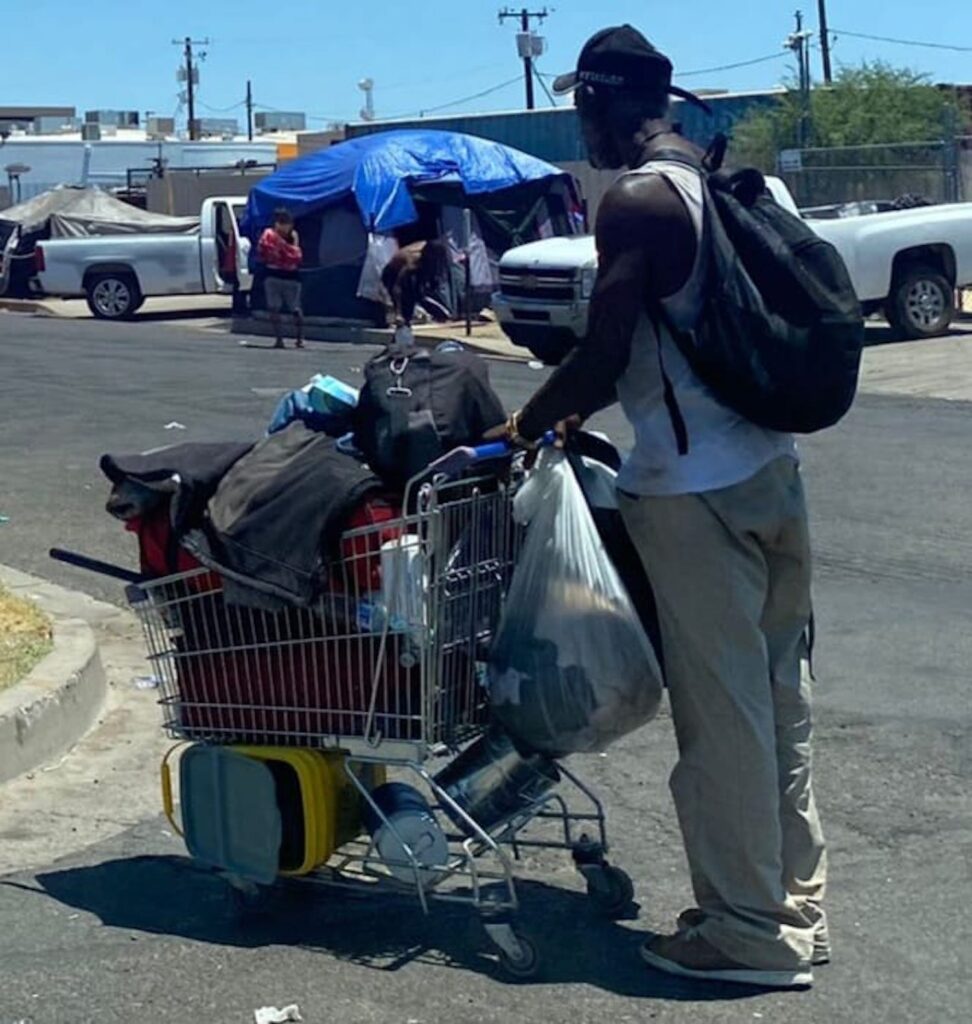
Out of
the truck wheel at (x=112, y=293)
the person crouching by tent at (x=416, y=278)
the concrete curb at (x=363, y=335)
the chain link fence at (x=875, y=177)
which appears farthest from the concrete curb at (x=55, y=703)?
the truck wheel at (x=112, y=293)

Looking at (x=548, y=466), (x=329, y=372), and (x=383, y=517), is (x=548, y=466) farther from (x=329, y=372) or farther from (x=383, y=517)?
(x=329, y=372)

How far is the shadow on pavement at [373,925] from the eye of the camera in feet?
15.5

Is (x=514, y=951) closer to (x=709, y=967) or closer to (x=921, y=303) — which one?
(x=709, y=967)

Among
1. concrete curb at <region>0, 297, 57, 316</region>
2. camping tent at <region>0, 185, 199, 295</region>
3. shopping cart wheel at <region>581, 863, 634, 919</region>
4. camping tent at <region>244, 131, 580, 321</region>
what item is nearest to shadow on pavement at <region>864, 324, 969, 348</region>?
camping tent at <region>244, 131, 580, 321</region>

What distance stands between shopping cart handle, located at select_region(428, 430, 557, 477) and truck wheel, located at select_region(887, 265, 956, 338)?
18.1m

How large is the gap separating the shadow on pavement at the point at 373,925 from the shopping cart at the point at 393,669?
0.09 metres

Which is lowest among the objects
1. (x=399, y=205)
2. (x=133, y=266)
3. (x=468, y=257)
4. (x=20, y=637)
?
(x=20, y=637)

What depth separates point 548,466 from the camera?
4.74 metres

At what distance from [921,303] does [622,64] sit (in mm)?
18330

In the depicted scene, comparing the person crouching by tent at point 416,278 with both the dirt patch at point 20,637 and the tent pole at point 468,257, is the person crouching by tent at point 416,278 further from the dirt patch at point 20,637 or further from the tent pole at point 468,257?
the dirt patch at point 20,637

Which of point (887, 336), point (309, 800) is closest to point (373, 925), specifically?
point (309, 800)

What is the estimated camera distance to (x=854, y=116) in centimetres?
3816

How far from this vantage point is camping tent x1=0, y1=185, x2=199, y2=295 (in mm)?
35719


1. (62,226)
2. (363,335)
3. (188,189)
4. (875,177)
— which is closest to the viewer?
(363,335)
